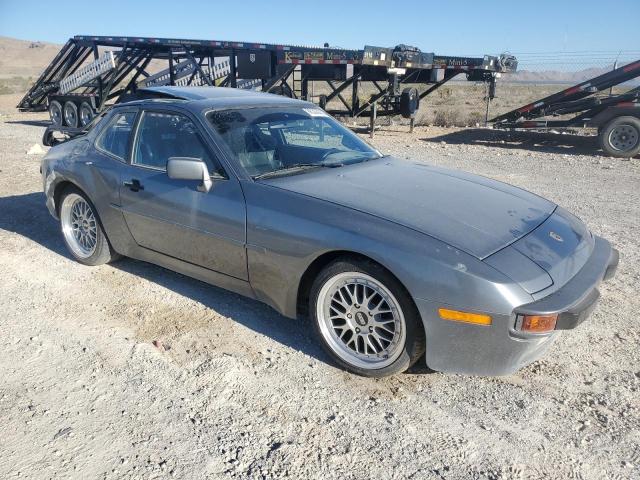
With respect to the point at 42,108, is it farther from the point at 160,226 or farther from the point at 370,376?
the point at 370,376

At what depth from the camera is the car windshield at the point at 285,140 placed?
3.69 meters

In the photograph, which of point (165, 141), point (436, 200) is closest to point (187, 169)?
point (165, 141)

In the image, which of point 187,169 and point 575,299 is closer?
point 575,299

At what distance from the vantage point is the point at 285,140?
161 inches

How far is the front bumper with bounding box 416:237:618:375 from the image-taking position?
2.60 meters

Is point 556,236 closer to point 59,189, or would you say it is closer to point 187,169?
point 187,169

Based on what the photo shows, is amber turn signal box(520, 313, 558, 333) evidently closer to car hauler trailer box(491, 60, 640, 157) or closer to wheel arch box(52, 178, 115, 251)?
wheel arch box(52, 178, 115, 251)

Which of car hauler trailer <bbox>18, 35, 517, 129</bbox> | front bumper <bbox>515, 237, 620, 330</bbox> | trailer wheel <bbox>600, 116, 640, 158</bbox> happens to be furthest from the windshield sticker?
car hauler trailer <bbox>18, 35, 517, 129</bbox>

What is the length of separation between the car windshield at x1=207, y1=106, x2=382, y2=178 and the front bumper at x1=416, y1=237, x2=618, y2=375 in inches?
60.4

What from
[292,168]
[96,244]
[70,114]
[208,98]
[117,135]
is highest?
[208,98]

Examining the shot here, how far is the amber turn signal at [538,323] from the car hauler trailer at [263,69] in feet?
41.1

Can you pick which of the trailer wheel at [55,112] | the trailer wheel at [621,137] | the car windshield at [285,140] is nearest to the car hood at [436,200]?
the car windshield at [285,140]

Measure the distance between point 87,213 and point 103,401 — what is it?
236 centimetres

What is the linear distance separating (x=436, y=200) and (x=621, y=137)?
31.7 feet
